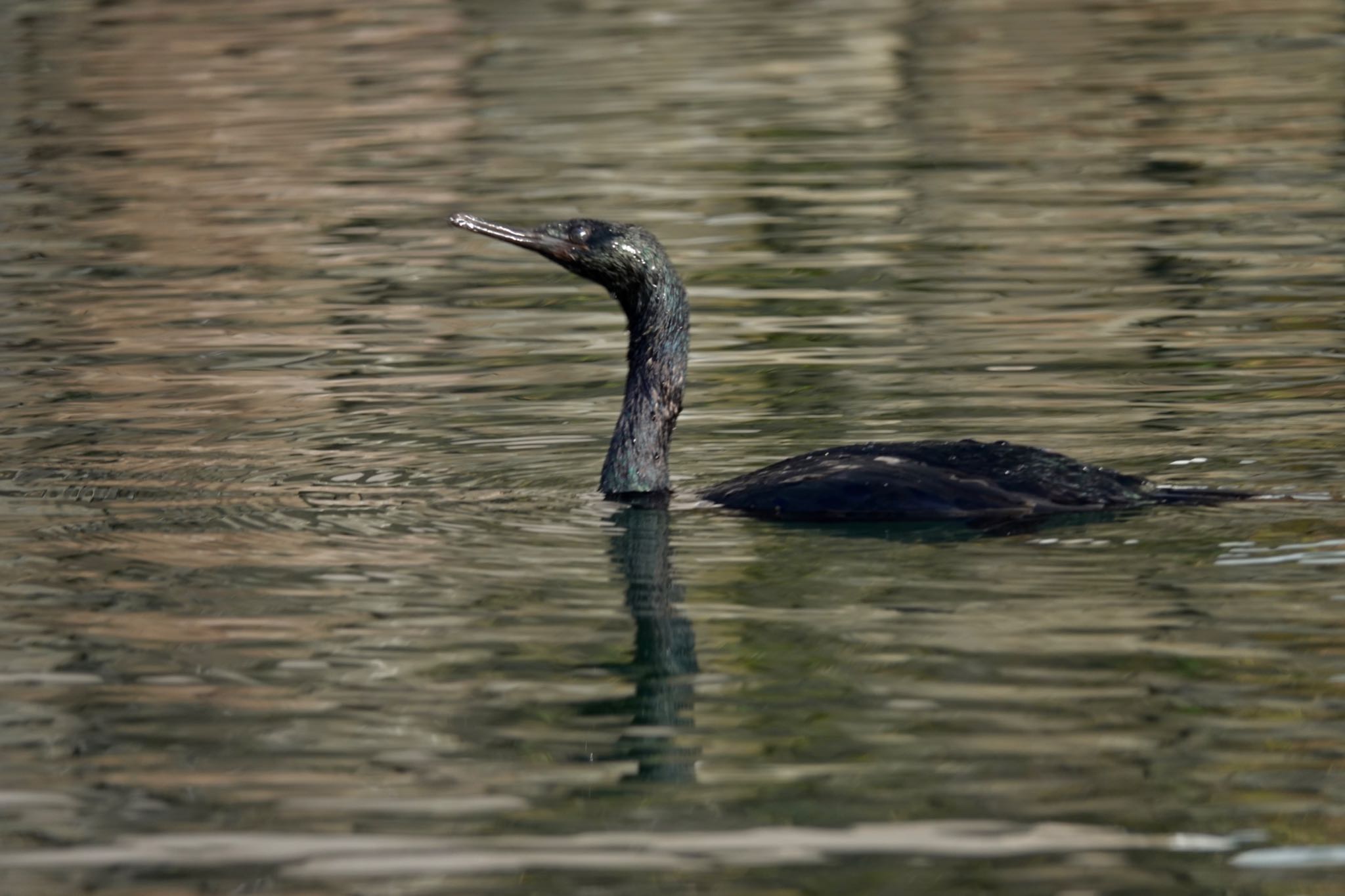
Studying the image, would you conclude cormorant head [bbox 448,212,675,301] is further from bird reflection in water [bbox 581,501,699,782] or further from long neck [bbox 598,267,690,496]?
bird reflection in water [bbox 581,501,699,782]

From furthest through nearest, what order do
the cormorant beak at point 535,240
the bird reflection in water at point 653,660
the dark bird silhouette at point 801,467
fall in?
the cormorant beak at point 535,240
the dark bird silhouette at point 801,467
the bird reflection in water at point 653,660

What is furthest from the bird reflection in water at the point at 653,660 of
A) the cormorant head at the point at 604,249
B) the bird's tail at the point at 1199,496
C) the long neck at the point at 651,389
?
the bird's tail at the point at 1199,496

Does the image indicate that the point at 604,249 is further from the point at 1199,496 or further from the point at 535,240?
the point at 1199,496

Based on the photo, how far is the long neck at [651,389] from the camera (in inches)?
362

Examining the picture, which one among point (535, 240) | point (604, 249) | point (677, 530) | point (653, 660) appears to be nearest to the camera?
point (653, 660)

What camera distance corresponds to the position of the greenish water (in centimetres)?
577

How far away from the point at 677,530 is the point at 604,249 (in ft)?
3.96

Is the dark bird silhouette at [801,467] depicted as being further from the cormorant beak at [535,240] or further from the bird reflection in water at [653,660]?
the bird reflection in water at [653,660]

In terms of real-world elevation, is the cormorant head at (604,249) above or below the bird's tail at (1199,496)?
above

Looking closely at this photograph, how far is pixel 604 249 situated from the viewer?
920 centimetres

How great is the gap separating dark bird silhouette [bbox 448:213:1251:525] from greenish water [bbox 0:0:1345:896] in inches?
6.1

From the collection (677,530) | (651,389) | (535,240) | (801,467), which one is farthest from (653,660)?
(535,240)

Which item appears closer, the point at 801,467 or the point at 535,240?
the point at 801,467

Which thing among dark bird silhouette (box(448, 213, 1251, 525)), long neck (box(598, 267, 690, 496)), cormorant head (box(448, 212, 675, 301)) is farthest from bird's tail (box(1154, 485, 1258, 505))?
cormorant head (box(448, 212, 675, 301))
